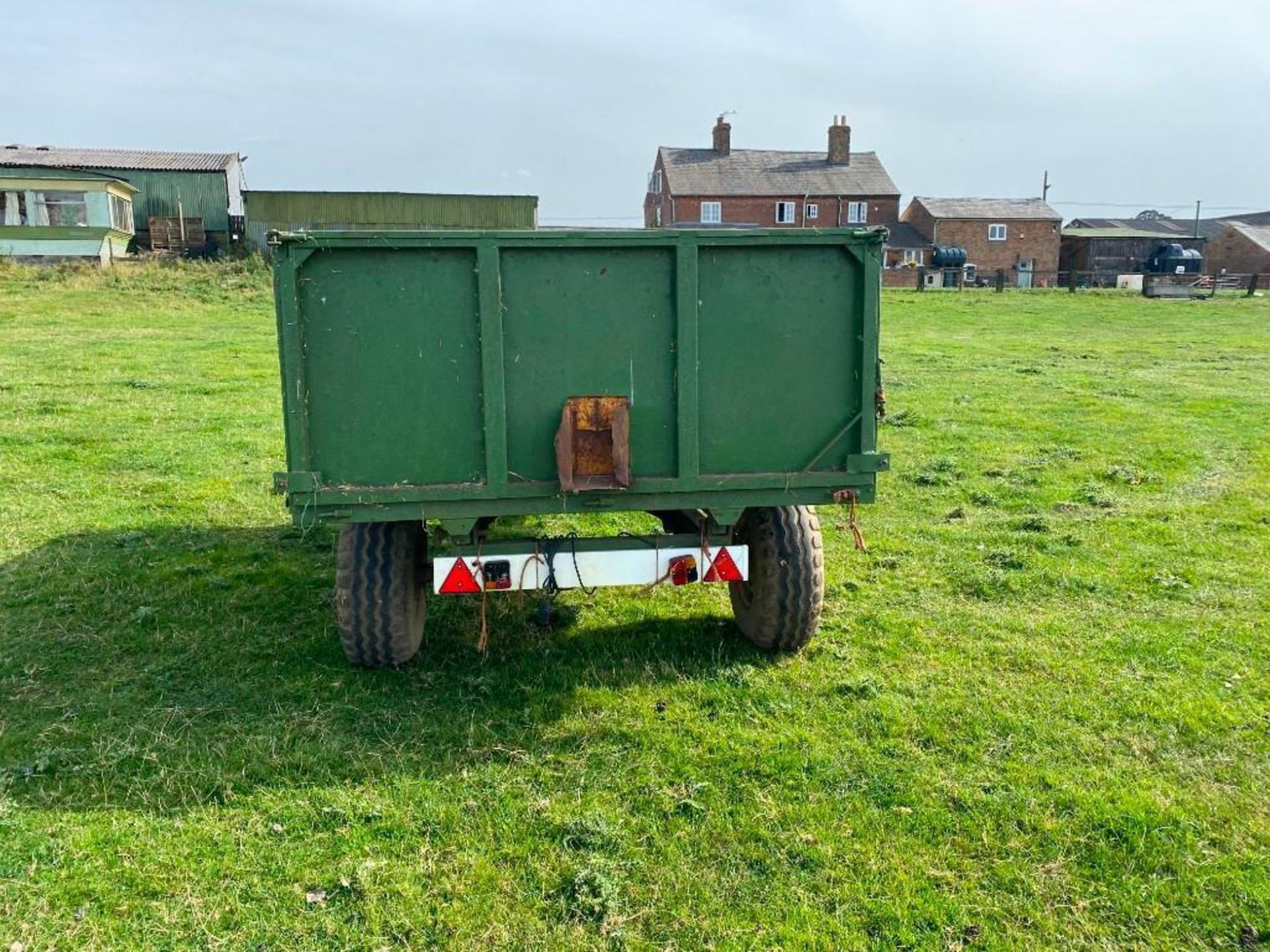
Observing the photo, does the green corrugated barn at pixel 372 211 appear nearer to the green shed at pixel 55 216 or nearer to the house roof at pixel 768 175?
the green shed at pixel 55 216

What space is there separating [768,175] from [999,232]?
15106 mm

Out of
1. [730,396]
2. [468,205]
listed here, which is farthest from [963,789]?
[468,205]

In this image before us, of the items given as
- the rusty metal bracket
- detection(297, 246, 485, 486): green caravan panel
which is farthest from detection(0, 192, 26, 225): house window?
the rusty metal bracket

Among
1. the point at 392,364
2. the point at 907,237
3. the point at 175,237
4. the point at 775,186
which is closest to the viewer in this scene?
the point at 392,364

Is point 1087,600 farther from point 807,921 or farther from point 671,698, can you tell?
point 807,921

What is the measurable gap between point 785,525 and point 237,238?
143 feet

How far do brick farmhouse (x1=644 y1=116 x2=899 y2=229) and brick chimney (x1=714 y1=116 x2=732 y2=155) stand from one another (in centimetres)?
4

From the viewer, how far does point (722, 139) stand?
2352 inches

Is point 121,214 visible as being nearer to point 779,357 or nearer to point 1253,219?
point 779,357

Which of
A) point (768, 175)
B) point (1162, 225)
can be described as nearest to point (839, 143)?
point (768, 175)

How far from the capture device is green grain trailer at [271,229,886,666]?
475cm

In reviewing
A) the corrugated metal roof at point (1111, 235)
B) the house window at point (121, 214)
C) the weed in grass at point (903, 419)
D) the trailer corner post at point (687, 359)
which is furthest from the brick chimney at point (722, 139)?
the trailer corner post at point (687, 359)

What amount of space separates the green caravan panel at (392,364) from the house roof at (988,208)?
60073mm

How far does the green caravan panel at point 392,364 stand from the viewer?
472 cm
